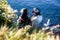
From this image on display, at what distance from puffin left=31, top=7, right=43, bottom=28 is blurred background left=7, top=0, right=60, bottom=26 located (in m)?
0.13

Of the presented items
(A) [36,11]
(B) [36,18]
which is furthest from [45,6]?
(B) [36,18]

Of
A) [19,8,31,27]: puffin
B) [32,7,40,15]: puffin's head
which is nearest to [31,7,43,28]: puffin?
[32,7,40,15]: puffin's head

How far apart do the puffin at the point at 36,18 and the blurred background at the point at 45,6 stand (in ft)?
0.42

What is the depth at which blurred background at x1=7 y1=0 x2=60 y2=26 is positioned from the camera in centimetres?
668

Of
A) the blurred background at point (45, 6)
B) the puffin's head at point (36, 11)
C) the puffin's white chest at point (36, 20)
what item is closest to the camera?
the puffin's white chest at point (36, 20)

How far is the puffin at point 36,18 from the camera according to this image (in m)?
6.36

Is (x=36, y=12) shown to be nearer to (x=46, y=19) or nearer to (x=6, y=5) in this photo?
(x=46, y=19)

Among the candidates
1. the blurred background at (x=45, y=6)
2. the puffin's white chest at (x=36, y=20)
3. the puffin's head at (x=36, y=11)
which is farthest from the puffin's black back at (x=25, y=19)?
the blurred background at (x=45, y=6)

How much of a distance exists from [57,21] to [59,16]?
10.5 inches

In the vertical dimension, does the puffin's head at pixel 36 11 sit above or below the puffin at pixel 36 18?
above

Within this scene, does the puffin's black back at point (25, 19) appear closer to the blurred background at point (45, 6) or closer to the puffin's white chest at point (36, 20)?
the puffin's white chest at point (36, 20)

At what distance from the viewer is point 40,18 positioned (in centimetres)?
652

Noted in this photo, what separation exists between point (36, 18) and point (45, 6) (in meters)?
0.84

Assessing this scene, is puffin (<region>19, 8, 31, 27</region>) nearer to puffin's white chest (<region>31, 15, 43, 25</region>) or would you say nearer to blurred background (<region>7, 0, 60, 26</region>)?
puffin's white chest (<region>31, 15, 43, 25</region>)
